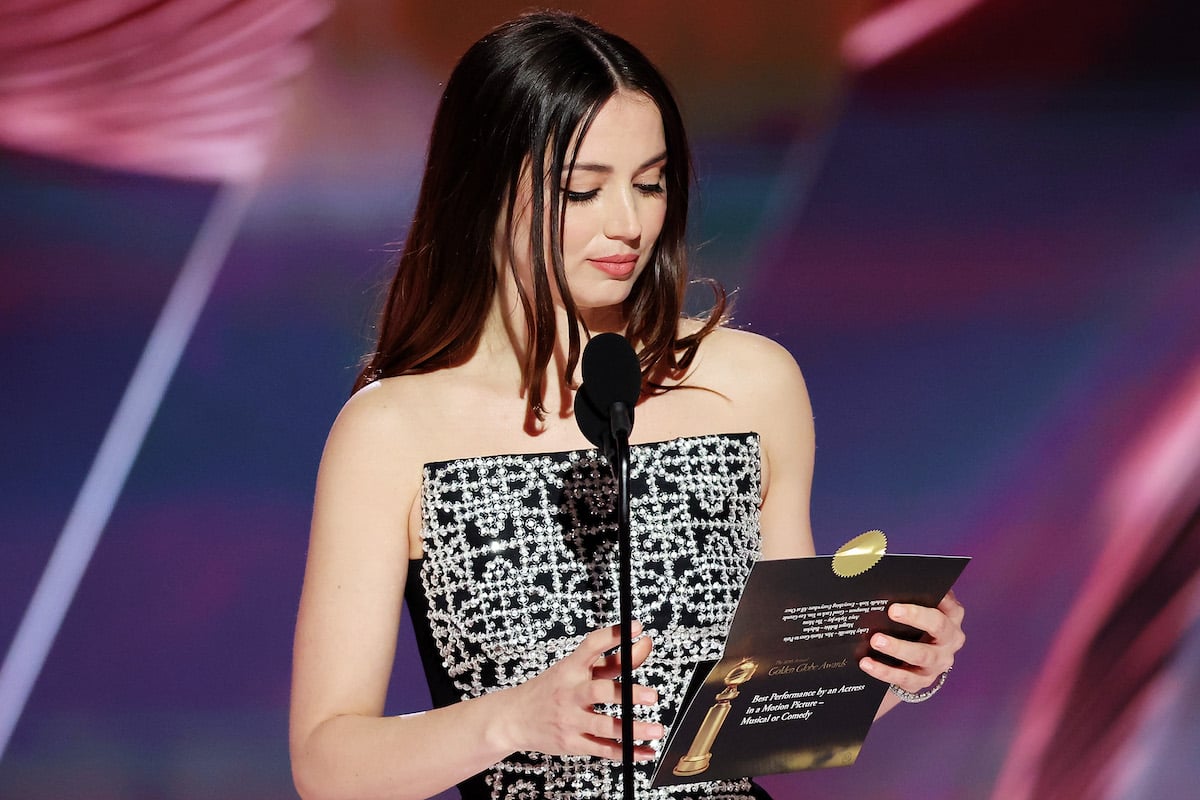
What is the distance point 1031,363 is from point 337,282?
1570mm

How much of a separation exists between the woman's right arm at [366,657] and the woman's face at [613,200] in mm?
308

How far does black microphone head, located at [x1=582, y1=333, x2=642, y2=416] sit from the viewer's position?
1.35m

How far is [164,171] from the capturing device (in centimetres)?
300

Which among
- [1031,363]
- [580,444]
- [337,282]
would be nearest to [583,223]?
[580,444]

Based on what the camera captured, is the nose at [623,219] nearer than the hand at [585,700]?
No

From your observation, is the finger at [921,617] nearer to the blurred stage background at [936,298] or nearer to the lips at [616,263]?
the lips at [616,263]

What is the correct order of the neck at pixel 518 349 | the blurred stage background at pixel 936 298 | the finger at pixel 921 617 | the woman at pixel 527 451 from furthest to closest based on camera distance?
the blurred stage background at pixel 936 298, the neck at pixel 518 349, the woman at pixel 527 451, the finger at pixel 921 617

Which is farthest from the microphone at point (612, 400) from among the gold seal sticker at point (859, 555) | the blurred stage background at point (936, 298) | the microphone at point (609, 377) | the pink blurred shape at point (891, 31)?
the pink blurred shape at point (891, 31)

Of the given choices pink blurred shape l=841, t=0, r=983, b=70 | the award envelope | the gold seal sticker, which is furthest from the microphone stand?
pink blurred shape l=841, t=0, r=983, b=70

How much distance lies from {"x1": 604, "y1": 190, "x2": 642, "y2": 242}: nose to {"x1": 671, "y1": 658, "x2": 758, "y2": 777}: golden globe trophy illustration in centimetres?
61

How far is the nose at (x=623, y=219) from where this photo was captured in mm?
1765

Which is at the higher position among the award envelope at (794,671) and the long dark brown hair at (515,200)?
the long dark brown hair at (515,200)

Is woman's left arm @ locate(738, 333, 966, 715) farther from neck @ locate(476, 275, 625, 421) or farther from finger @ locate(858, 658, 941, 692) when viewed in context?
finger @ locate(858, 658, 941, 692)

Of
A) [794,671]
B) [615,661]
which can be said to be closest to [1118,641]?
[794,671]
